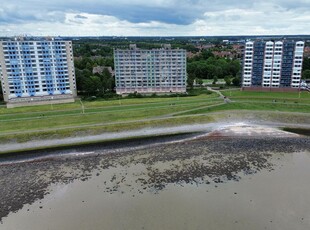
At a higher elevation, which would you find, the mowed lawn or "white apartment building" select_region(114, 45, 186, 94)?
"white apartment building" select_region(114, 45, 186, 94)

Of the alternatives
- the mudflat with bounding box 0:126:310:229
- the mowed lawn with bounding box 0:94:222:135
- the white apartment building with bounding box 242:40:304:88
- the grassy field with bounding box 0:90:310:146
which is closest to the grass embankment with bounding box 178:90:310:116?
the grassy field with bounding box 0:90:310:146

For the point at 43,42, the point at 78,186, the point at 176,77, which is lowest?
the point at 78,186

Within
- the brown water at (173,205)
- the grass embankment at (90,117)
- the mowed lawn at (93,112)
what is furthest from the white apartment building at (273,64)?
the brown water at (173,205)

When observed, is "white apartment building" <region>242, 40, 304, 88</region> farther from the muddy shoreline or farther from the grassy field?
the muddy shoreline

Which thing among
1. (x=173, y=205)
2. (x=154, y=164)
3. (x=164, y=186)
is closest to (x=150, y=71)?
(x=154, y=164)

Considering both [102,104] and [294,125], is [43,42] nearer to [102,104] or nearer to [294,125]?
[102,104]

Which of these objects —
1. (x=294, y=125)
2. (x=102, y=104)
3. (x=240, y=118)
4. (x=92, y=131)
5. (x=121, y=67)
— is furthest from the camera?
(x=121, y=67)

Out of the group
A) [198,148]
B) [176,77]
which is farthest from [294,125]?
[176,77]
